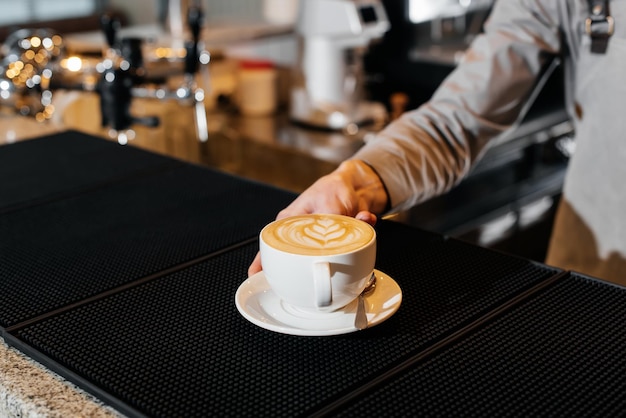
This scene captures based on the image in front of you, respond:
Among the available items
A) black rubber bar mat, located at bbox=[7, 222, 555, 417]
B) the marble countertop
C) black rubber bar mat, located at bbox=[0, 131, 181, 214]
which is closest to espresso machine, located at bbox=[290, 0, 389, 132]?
black rubber bar mat, located at bbox=[0, 131, 181, 214]

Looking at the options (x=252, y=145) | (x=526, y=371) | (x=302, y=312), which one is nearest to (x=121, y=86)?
Answer: (x=252, y=145)

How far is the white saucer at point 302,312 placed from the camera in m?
0.77

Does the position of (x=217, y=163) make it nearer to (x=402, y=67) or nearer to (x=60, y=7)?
(x=402, y=67)

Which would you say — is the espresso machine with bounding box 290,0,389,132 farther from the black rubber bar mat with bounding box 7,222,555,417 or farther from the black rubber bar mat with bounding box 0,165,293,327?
the black rubber bar mat with bounding box 7,222,555,417

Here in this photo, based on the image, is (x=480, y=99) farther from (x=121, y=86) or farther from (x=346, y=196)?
(x=121, y=86)

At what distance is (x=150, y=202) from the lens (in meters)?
1.18

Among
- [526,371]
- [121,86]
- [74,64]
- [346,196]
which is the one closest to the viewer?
[526,371]

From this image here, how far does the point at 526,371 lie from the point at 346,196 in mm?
399

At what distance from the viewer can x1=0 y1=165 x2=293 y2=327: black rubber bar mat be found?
912 mm

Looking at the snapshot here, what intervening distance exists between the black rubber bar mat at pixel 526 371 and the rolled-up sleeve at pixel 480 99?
1.45 ft

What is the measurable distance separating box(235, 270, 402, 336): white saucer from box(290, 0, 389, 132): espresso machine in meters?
1.79

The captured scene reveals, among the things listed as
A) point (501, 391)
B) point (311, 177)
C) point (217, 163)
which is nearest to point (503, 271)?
point (501, 391)

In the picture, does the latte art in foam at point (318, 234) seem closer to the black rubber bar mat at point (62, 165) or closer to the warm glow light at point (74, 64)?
the black rubber bar mat at point (62, 165)

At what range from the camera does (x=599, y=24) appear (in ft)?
4.32
